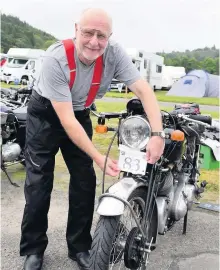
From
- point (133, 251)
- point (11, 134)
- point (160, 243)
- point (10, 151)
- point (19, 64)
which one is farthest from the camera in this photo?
point (19, 64)

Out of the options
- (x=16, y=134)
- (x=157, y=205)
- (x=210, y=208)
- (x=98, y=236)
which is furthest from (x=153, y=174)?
(x=16, y=134)

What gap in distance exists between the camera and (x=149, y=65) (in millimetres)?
26016

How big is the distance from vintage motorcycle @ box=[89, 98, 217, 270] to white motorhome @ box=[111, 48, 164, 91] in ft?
71.3

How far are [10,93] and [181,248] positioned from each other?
12.7ft

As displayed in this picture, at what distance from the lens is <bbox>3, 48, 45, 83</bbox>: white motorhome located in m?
23.3

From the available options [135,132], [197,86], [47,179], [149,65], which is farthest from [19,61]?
[135,132]

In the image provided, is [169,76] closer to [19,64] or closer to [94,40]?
[19,64]

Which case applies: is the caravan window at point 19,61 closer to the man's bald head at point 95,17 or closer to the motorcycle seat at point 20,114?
the motorcycle seat at point 20,114

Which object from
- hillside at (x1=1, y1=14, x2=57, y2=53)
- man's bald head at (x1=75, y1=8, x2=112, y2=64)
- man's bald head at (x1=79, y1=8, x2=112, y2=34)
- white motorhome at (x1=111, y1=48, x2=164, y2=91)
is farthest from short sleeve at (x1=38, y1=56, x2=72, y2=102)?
hillside at (x1=1, y1=14, x2=57, y2=53)

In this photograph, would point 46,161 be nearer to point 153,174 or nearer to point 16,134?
point 153,174

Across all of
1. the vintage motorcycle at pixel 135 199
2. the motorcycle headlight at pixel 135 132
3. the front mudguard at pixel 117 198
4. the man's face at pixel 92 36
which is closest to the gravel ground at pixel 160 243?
the vintage motorcycle at pixel 135 199

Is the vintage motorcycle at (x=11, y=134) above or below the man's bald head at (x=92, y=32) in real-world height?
below

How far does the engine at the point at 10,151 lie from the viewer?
13.4 ft

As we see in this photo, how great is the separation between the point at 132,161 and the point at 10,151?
7.72 ft
